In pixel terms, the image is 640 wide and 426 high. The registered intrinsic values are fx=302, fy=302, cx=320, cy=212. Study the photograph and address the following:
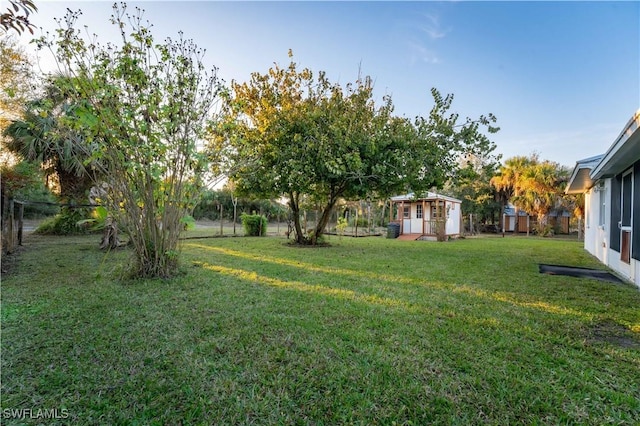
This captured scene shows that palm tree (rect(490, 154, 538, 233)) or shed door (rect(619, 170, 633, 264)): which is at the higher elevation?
palm tree (rect(490, 154, 538, 233))

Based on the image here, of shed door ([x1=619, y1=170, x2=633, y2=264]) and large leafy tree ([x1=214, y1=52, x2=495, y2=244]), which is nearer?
shed door ([x1=619, y1=170, x2=633, y2=264])

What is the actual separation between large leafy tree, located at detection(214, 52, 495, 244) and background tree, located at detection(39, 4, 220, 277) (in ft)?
9.82

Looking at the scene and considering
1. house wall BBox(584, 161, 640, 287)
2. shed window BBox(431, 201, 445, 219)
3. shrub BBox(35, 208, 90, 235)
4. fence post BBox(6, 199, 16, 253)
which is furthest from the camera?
shed window BBox(431, 201, 445, 219)

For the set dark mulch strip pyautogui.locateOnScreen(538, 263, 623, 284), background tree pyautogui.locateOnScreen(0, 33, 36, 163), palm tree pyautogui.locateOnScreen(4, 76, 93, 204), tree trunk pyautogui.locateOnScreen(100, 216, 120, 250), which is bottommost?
dark mulch strip pyautogui.locateOnScreen(538, 263, 623, 284)

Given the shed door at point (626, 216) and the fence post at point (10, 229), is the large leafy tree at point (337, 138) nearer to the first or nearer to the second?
the shed door at point (626, 216)

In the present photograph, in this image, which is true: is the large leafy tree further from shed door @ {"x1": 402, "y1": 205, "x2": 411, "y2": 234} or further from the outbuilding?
shed door @ {"x1": 402, "y1": 205, "x2": 411, "y2": 234}

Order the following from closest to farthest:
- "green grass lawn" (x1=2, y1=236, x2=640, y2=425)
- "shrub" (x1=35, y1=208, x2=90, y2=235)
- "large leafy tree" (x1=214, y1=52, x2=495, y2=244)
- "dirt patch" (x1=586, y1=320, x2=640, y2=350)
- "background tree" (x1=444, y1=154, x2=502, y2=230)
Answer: "green grass lawn" (x1=2, y1=236, x2=640, y2=425) < "dirt patch" (x1=586, y1=320, x2=640, y2=350) < "large leafy tree" (x1=214, y1=52, x2=495, y2=244) < "shrub" (x1=35, y1=208, x2=90, y2=235) < "background tree" (x1=444, y1=154, x2=502, y2=230)

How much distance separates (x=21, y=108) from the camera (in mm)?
9398

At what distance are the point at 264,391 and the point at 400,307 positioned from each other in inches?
92.7

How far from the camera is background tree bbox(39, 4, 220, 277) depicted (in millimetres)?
4344

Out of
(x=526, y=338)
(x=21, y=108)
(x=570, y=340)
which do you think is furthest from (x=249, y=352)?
(x=21, y=108)

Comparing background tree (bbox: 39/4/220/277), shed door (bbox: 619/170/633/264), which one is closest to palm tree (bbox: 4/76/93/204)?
background tree (bbox: 39/4/220/277)

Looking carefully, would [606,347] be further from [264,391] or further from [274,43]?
[274,43]

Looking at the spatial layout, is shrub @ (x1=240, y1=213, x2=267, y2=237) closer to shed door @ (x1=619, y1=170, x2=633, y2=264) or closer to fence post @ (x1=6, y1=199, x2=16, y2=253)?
fence post @ (x1=6, y1=199, x2=16, y2=253)
